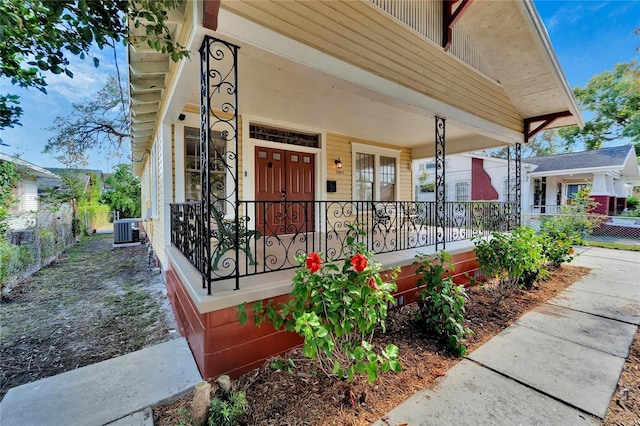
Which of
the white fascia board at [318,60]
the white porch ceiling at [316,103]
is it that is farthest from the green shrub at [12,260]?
the white fascia board at [318,60]

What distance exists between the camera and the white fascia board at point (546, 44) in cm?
393

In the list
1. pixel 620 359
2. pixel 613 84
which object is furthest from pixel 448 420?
pixel 613 84

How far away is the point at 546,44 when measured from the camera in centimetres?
430

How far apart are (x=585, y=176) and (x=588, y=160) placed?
1.03 m

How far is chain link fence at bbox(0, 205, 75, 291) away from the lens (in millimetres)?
4494

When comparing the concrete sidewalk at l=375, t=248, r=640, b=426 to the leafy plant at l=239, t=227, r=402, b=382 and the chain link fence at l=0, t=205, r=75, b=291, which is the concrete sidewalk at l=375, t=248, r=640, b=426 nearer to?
the leafy plant at l=239, t=227, r=402, b=382

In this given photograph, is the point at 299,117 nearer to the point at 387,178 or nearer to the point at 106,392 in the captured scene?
the point at 387,178

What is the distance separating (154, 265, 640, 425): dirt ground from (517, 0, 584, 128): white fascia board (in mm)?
4254

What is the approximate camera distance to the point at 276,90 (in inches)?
157

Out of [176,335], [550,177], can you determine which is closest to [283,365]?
[176,335]

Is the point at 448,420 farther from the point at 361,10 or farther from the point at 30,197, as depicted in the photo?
the point at 30,197

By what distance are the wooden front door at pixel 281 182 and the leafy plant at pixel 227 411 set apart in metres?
3.64

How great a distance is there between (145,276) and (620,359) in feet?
23.0

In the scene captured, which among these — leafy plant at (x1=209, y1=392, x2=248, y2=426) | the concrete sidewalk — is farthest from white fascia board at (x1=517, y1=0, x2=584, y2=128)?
leafy plant at (x1=209, y1=392, x2=248, y2=426)
